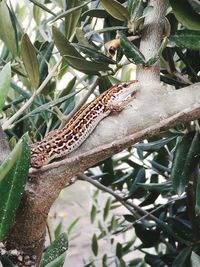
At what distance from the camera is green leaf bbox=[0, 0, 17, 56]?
2.41 ft

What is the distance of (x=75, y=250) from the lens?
2.89 meters

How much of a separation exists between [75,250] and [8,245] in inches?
93.3

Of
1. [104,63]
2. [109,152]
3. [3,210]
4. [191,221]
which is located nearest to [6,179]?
[3,210]

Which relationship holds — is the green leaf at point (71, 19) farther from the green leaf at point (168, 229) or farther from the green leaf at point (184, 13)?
the green leaf at point (168, 229)

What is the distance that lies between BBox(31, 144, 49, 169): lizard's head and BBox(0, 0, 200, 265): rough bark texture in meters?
0.02

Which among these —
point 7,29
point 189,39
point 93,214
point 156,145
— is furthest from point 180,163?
point 93,214

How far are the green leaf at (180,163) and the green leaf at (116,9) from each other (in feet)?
0.89

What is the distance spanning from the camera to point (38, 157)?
2.12 feet

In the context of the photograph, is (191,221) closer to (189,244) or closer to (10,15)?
(189,244)

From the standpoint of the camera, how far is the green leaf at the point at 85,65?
664 mm

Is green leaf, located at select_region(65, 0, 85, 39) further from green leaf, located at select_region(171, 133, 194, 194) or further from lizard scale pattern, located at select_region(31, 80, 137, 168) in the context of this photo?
green leaf, located at select_region(171, 133, 194, 194)

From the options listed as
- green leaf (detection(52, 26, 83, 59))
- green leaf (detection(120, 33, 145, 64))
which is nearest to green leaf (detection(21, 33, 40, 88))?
green leaf (detection(52, 26, 83, 59))

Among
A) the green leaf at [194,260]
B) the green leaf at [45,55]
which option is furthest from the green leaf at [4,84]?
the green leaf at [194,260]

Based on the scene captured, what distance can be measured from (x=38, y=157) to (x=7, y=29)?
0.25 meters
